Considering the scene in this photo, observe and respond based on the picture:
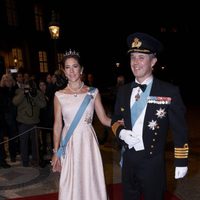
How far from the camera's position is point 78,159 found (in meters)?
3.41

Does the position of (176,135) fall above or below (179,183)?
above

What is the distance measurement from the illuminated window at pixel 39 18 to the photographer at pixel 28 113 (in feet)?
56.0

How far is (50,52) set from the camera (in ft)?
76.1

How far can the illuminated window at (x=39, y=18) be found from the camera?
22.4 meters

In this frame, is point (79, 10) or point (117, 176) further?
point (79, 10)

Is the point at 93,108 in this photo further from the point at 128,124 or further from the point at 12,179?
the point at 12,179

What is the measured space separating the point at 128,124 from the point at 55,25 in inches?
325

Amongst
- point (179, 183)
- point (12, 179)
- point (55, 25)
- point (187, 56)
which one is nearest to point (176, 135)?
point (179, 183)

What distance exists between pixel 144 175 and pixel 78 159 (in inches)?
35.2

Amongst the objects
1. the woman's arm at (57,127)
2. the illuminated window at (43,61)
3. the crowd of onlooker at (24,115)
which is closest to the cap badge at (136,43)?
the woman's arm at (57,127)

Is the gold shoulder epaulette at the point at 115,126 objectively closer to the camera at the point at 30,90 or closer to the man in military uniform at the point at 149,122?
the man in military uniform at the point at 149,122

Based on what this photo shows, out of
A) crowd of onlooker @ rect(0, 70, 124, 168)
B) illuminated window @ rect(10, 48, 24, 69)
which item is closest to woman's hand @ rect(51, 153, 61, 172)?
crowd of onlooker @ rect(0, 70, 124, 168)

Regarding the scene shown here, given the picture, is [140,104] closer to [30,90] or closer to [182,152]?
[182,152]

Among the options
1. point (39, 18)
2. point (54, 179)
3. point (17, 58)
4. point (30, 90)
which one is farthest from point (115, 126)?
point (39, 18)
